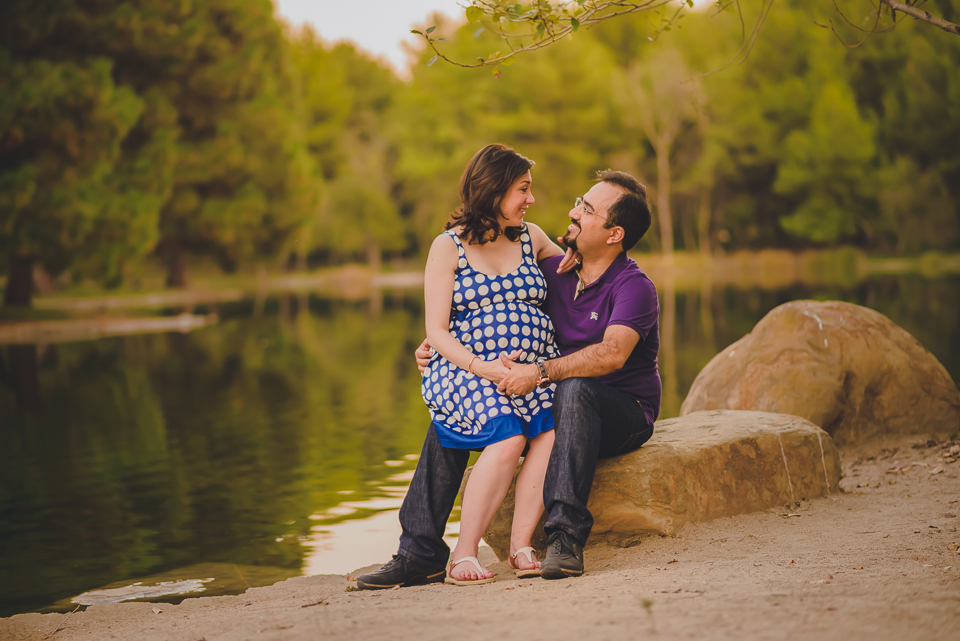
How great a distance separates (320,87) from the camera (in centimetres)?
5391

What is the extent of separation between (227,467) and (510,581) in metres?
4.10

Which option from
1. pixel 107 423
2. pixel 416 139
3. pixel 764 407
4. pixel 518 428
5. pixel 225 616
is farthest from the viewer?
pixel 416 139

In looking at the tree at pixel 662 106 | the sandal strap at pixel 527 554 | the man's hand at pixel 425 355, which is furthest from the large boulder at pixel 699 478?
the tree at pixel 662 106

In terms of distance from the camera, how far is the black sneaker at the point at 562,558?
357cm

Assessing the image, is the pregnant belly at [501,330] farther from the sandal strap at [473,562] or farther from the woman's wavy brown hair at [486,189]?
the sandal strap at [473,562]

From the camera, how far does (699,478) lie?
4270 millimetres

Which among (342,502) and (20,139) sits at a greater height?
(20,139)

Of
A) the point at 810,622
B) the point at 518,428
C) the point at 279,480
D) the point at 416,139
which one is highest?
the point at 416,139

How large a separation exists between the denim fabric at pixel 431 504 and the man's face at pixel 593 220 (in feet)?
3.40

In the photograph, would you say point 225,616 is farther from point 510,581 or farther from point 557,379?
point 557,379

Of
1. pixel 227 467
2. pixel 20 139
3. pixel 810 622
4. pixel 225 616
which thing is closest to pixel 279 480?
pixel 227 467

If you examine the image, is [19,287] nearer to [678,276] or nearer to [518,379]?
[518,379]

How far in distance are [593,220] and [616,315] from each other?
46cm

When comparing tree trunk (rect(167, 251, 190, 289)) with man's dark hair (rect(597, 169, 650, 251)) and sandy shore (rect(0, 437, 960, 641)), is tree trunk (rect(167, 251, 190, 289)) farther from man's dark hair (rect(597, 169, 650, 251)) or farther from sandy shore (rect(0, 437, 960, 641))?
man's dark hair (rect(597, 169, 650, 251))
